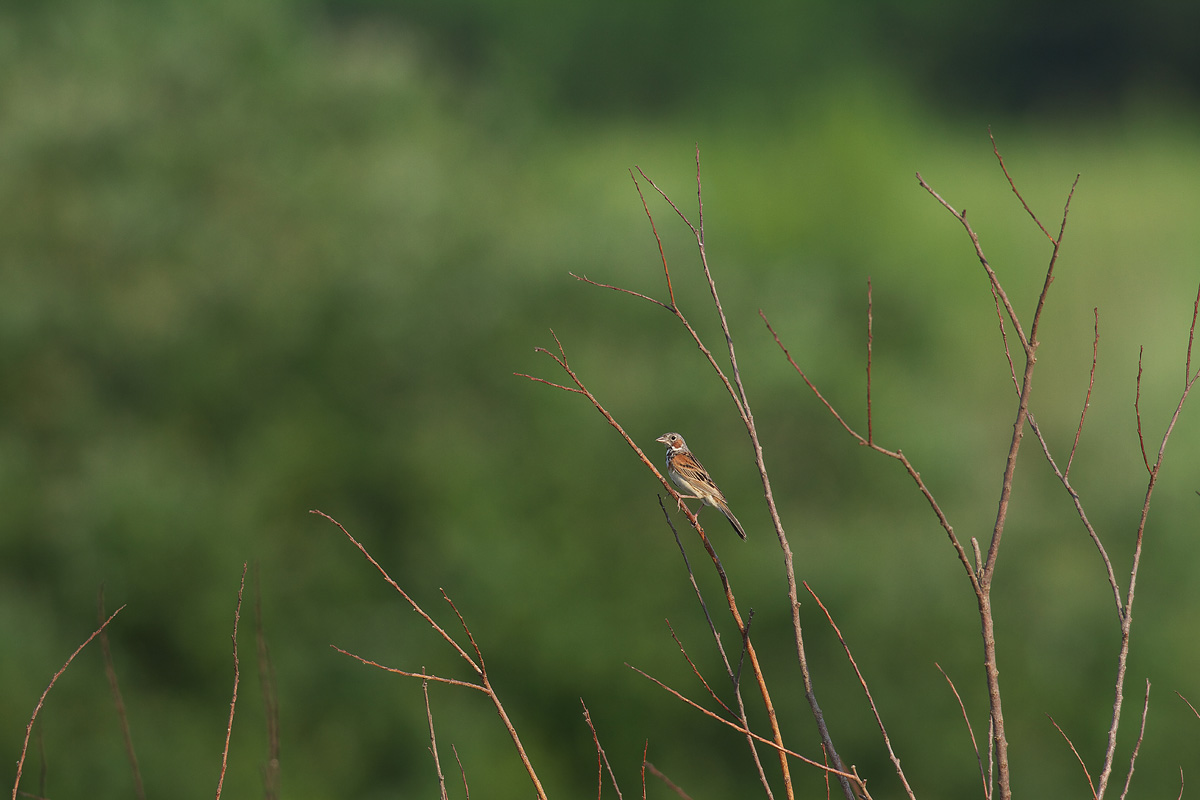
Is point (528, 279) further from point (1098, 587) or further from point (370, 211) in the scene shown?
point (1098, 587)

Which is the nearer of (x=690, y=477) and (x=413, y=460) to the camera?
(x=690, y=477)

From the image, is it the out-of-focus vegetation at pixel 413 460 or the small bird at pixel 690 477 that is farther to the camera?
the out-of-focus vegetation at pixel 413 460

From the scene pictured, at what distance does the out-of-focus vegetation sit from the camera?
19.2m

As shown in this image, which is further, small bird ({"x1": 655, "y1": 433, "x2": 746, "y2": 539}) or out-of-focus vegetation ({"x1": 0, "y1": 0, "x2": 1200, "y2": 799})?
out-of-focus vegetation ({"x1": 0, "y1": 0, "x2": 1200, "y2": 799})

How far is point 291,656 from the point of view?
19562 millimetres

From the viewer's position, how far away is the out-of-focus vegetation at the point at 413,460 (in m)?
19.2

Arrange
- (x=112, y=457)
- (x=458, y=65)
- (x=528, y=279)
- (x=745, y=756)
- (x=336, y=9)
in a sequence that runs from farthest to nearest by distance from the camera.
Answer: (x=336, y=9) → (x=458, y=65) → (x=528, y=279) → (x=745, y=756) → (x=112, y=457)

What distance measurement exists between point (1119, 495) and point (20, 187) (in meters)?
22.2

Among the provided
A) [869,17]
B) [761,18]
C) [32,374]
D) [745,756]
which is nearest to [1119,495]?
[745,756]

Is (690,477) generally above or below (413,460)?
above

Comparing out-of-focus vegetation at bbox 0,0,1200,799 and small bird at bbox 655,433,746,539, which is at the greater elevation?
small bird at bbox 655,433,746,539

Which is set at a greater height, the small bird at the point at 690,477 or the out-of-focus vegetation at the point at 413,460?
the small bird at the point at 690,477

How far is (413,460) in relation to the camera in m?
21.5

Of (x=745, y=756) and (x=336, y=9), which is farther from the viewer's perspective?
(x=336, y=9)
